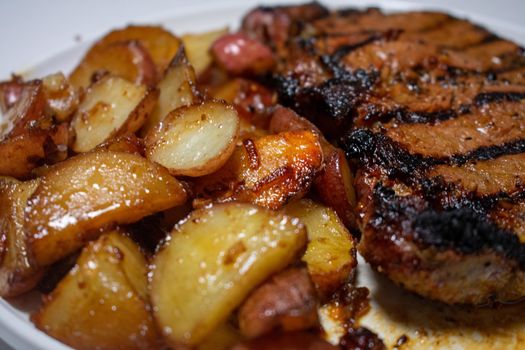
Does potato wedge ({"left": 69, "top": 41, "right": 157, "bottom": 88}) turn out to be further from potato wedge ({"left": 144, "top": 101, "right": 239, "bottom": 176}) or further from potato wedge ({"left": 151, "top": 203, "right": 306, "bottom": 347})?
potato wedge ({"left": 151, "top": 203, "right": 306, "bottom": 347})

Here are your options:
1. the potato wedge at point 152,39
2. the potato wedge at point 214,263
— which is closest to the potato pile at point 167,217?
the potato wedge at point 214,263

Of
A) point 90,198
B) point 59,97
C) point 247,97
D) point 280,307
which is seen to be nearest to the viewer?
point 280,307

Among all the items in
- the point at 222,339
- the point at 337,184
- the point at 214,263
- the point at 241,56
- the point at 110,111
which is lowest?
the point at 222,339

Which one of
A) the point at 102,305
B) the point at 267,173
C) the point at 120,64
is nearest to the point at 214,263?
the point at 102,305

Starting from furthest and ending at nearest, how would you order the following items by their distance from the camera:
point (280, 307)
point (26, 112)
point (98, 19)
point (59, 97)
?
point (98, 19)
point (59, 97)
point (26, 112)
point (280, 307)

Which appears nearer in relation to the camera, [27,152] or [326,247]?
[326,247]

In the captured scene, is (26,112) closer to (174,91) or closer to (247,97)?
(174,91)

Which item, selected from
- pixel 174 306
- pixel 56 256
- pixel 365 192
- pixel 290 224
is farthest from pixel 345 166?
pixel 56 256
